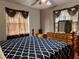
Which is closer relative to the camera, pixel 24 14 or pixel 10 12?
pixel 10 12

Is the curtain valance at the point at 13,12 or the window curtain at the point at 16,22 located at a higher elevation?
the curtain valance at the point at 13,12

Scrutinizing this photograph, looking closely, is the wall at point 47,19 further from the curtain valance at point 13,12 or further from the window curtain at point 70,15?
the curtain valance at point 13,12

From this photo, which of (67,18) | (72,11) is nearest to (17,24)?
(67,18)

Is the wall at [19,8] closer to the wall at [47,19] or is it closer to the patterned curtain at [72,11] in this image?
the wall at [47,19]

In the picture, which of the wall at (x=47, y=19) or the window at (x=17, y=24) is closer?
the window at (x=17, y=24)

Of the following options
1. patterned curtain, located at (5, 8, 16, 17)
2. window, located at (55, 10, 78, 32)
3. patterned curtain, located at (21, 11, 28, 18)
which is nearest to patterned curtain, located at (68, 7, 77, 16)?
window, located at (55, 10, 78, 32)

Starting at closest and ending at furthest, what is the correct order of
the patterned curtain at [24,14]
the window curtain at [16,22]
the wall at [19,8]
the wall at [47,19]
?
the wall at [19,8] → the window curtain at [16,22] → the patterned curtain at [24,14] → the wall at [47,19]

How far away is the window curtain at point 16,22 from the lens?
5.09m

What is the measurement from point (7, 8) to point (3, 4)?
27 centimetres

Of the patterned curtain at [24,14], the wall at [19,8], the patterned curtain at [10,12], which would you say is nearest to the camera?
the wall at [19,8]

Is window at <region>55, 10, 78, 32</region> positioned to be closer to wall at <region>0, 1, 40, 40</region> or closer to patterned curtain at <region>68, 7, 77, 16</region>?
patterned curtain at <region>68, 7, 77, 16</region>

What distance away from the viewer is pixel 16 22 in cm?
548

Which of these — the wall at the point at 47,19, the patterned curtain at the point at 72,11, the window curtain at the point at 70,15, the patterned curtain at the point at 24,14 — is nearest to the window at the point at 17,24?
the patterned curtain at the point at 24,14

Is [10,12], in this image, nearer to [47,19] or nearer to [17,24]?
[17,24]
